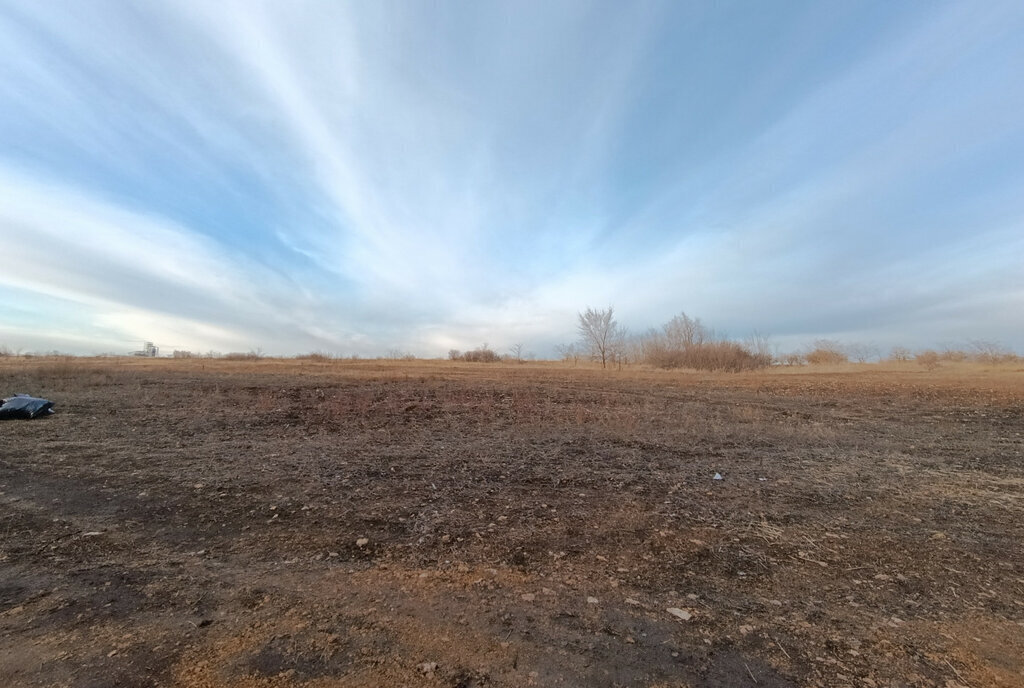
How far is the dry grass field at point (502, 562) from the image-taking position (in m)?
2.23

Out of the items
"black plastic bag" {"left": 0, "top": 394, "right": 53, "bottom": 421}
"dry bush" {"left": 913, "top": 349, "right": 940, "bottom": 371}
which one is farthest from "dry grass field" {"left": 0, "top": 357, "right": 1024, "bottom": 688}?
"dry bush" {"left": 913, "top": 349, "right": 940, "bottom": 371}

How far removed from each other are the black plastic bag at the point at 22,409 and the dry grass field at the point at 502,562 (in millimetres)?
2181

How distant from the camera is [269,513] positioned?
14.2 feet

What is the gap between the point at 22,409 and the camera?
30.2 feet

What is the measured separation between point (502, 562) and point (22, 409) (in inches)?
449

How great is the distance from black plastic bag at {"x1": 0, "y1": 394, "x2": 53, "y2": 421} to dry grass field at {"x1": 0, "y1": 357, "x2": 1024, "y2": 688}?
218 centimetres

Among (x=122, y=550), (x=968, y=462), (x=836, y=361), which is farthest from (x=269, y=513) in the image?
(x=836, y=361)

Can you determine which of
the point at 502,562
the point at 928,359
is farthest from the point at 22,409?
the point at 928,359

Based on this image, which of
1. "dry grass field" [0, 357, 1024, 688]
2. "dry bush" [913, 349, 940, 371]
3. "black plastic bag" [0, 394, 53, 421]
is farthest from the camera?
"dry bush" [913, 349, 940, 371]

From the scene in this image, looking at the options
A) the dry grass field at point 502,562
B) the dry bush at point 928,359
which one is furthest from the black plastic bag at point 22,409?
the dry bush at point 928,359

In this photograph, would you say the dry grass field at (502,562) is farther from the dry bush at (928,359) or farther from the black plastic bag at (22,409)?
the dry bush at (928,359)

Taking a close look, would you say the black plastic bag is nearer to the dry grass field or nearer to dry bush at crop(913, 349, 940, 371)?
the dry grass field

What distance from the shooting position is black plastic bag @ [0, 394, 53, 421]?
9102 mm

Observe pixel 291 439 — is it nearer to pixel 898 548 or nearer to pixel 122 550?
pixel 122 550
